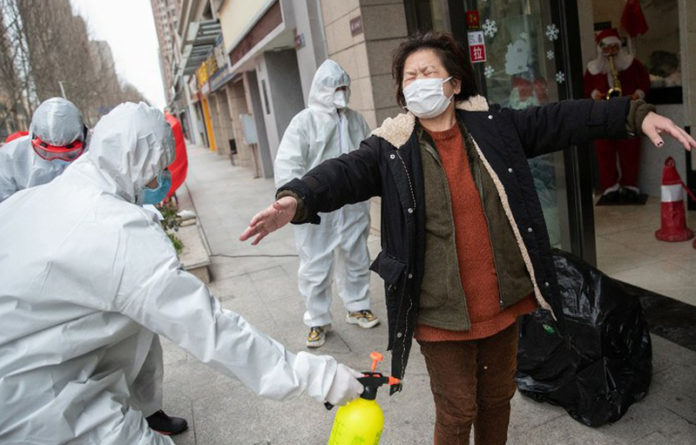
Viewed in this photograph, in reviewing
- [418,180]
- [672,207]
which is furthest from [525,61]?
[418,180]

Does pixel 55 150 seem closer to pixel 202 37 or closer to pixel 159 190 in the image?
pixel 159 190

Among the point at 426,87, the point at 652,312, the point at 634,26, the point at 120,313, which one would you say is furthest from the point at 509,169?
the point at 634,26

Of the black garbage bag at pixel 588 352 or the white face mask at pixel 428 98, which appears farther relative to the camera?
the black garbage bag at pixel 588 352

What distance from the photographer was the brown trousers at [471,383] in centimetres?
200

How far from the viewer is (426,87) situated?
6.38 ft

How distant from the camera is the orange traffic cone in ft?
15.5

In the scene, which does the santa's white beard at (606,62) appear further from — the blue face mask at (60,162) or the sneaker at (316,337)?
the blue face mask at (60,162)

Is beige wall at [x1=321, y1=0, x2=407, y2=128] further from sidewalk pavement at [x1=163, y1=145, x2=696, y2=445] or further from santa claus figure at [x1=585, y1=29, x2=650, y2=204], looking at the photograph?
santa claus figure at [x1=585, y1=29, x2=650, y2=204]

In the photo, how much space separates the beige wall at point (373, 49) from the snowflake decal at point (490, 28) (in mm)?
1868

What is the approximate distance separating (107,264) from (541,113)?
60.0 inches

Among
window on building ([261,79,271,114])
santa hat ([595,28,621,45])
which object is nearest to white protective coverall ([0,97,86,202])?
santa hat ([595,28,621,45])

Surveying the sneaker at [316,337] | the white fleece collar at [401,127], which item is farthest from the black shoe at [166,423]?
the white fleece collar at [401,127]

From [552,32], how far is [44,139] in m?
3.40

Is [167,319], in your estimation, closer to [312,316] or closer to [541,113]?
[541,113]
